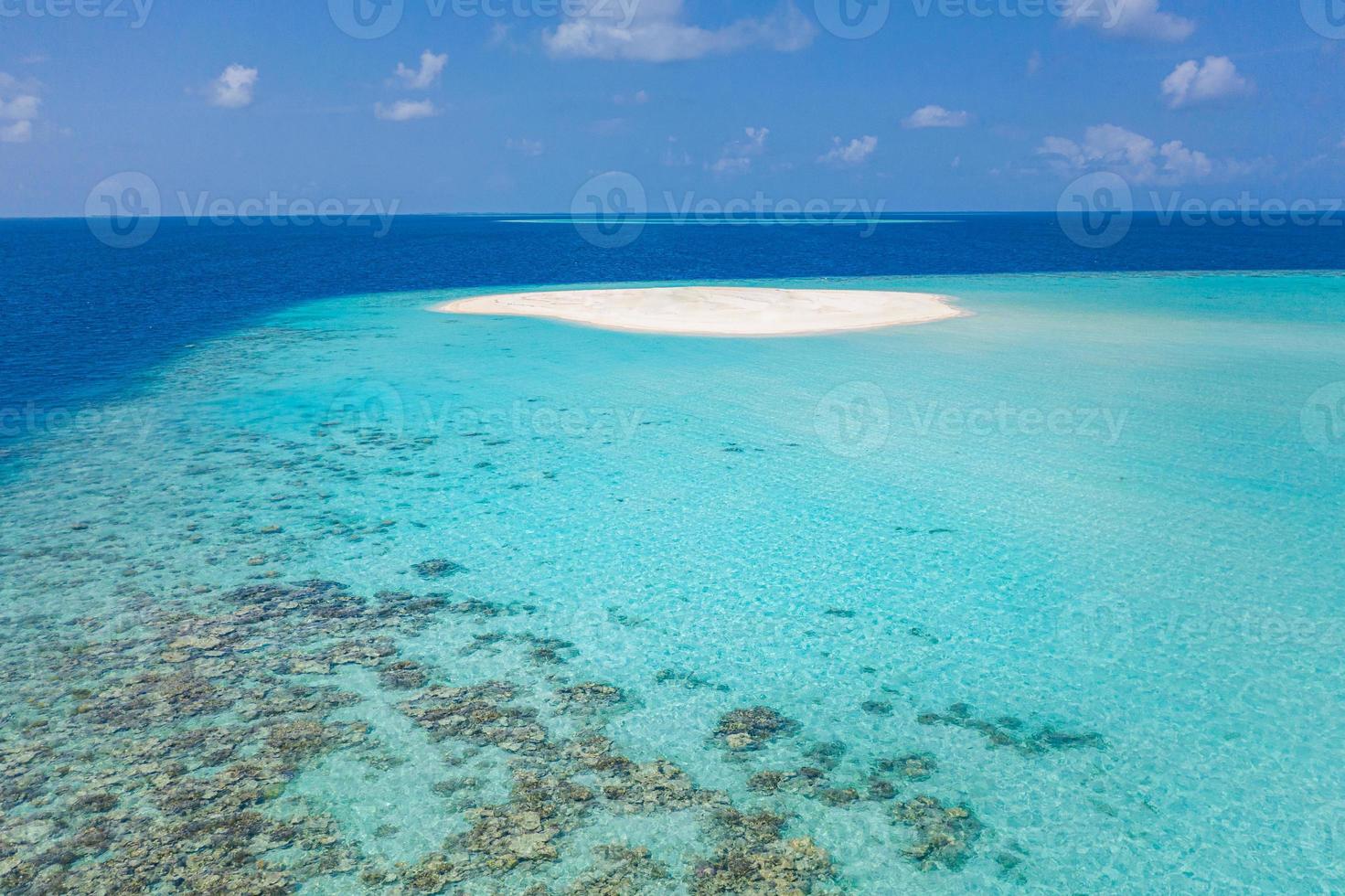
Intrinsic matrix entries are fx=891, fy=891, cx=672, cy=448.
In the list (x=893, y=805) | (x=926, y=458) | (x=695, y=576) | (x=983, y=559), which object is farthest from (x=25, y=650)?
(x=926, y=458)
